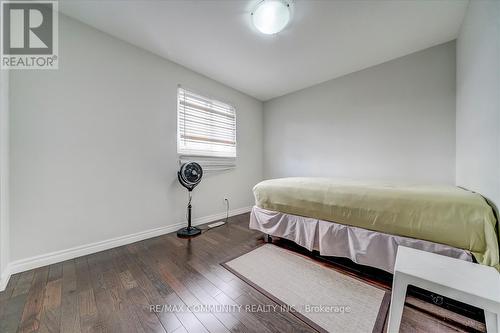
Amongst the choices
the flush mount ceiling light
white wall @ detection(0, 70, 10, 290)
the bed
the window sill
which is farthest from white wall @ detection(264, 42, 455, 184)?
white wall @ detection(0, 70, 10, 290)

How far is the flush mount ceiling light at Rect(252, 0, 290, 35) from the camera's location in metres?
1.54

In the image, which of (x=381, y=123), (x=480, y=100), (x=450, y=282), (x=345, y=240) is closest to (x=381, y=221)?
(x=345, y=240)

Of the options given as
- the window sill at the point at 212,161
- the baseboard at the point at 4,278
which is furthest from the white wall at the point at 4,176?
the window sill at the point at 212,161

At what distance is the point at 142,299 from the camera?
3.93 feet

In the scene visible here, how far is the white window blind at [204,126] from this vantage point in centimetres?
255

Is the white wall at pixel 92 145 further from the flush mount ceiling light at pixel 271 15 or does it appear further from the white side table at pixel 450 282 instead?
the white side table at pixel 450 282

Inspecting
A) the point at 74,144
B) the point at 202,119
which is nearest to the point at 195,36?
the point at 202,119

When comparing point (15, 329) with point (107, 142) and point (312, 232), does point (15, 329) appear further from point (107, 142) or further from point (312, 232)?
point (312, 232)

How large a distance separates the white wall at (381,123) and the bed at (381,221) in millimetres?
860

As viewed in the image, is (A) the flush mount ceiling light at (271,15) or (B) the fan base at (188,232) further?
(B) the fan base at (188,232)

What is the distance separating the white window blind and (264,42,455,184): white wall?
1225 mm

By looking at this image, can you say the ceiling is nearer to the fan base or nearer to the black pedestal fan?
the black pedestal fan

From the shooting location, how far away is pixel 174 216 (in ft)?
8.00

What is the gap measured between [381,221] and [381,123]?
1754 mm
